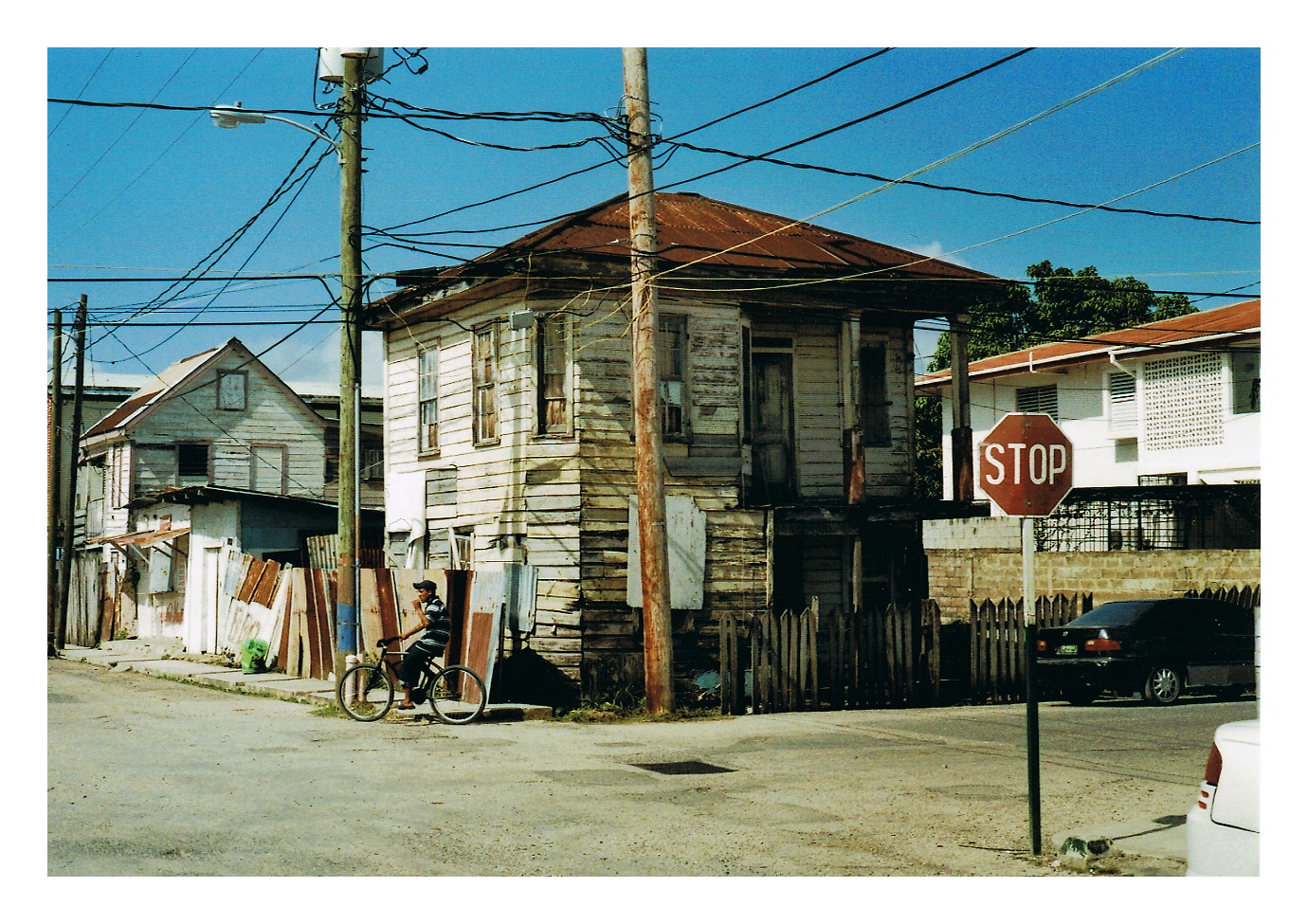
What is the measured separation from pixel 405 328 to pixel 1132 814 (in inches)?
615

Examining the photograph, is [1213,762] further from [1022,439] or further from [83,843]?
[83,843]

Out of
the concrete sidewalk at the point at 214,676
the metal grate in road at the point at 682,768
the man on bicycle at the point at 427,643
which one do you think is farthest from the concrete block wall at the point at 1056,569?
the metal grate in road at the point at 682,768

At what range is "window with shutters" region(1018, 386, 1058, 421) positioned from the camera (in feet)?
88.0

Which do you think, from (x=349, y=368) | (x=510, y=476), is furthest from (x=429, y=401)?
(x=349, y=368)

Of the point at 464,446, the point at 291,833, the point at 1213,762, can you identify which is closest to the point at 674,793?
the point at 291,833

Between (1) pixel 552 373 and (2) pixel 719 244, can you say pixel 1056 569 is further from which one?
(1) pixel 552 373

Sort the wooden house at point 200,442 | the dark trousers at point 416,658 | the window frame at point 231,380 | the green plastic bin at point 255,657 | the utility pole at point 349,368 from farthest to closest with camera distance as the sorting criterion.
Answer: the window frame at point 231,380 < the wooden house at point 200,442 < the green plastic bin at point 255,657 < the utility pole at point 349,368 < the dark trousers at point 416,658

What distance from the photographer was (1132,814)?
962 centimetres

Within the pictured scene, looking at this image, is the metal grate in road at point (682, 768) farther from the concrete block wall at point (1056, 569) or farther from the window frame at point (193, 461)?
the window frame at point (193, 461)

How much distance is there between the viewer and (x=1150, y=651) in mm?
16547

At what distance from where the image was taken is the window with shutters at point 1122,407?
2427 cm

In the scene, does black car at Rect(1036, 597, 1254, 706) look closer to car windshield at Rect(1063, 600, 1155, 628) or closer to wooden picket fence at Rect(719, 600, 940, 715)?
car windshield at Rect(1063, 600, 1155, 628)

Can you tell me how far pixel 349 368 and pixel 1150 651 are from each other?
1032cm

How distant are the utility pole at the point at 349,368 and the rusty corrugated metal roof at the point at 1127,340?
996cm
